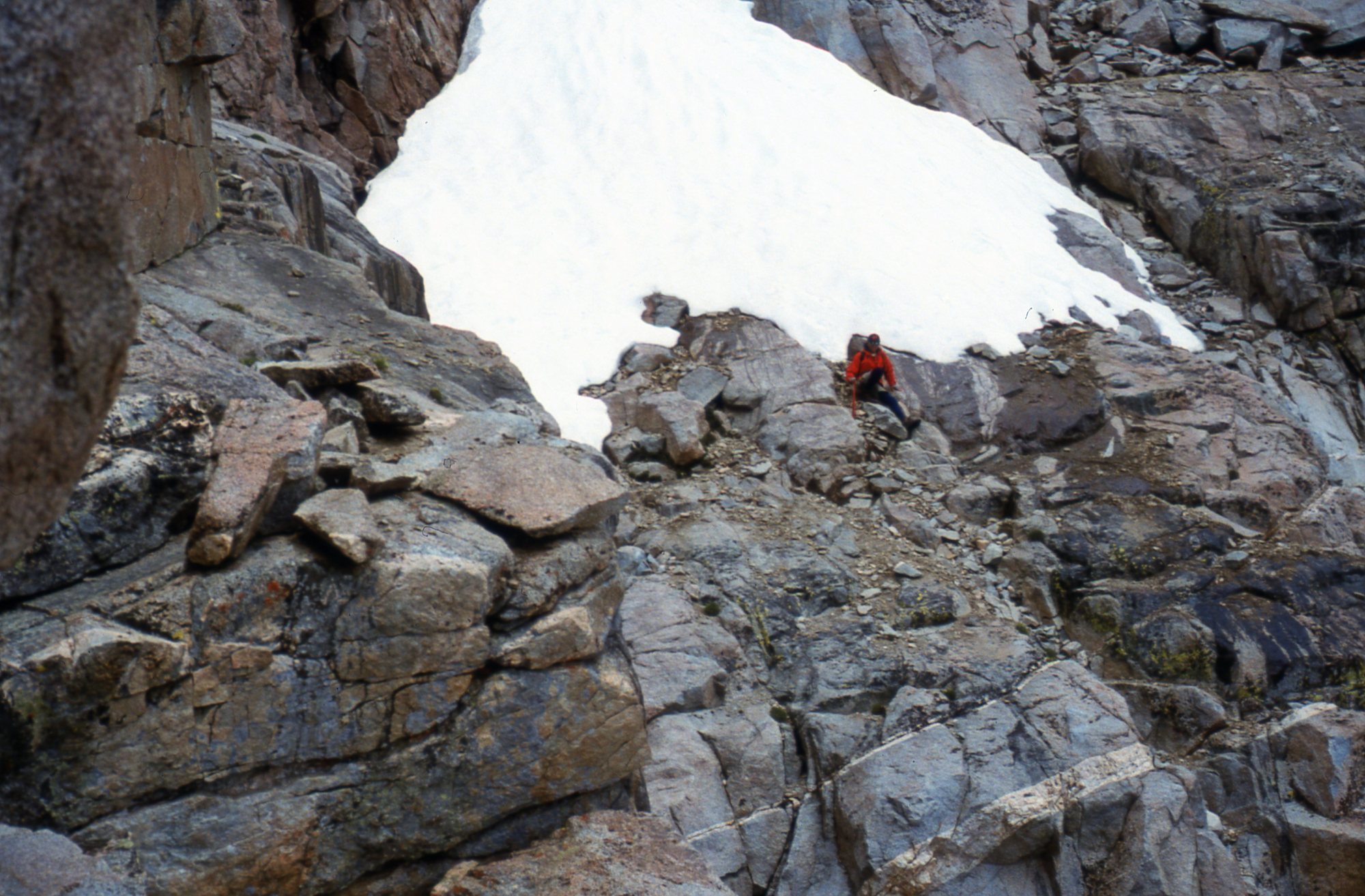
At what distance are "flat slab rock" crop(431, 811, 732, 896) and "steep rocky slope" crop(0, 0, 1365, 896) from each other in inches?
1.1

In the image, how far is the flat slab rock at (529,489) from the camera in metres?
6.97

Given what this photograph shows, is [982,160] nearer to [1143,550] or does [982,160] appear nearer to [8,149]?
[1143,550]

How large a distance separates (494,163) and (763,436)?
30.0 ft

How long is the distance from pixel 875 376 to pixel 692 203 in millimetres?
5601

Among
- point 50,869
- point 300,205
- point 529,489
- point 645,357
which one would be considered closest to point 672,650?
point 529,489

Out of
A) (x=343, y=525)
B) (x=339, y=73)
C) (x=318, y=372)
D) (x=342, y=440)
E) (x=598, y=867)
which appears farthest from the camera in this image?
(x=339, y=73)

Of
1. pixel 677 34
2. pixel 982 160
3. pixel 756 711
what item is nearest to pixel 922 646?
pixel 756 711

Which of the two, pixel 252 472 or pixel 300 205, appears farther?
pixel 300 205

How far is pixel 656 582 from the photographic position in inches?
447

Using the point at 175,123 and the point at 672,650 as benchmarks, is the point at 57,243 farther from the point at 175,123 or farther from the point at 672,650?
the point at 175,123

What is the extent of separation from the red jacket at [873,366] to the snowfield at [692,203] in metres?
0.93

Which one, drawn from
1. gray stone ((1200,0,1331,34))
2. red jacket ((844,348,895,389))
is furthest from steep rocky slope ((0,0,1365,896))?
gray stone ((1200,0,1331,34))

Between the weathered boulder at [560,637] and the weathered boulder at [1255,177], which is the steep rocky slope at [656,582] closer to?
the weathered boulder at [560,637]

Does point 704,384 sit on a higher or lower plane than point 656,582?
higher
